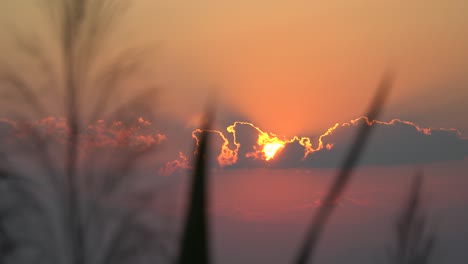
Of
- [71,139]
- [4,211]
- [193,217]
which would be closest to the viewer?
[193,217]

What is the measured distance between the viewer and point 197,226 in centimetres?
63

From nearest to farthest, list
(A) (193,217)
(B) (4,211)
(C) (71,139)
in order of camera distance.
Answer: (A) (193,217)
(B) (4,211)
(C) (71,139)

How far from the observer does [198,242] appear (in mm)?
631

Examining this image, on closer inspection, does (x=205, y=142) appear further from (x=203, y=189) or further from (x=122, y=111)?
(x=122, y=111)

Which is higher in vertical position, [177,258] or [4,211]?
[4,211]

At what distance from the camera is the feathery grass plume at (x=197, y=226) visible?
0.62 metres

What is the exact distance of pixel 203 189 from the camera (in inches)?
25.2

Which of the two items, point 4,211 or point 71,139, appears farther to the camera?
point 71,139

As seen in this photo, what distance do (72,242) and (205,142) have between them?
241 inches

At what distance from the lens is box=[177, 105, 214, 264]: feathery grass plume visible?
625 millimetres

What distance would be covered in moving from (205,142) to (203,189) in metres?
0.07

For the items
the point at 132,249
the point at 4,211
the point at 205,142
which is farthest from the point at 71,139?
the point at 205,142

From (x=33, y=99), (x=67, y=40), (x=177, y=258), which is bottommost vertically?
(x=177, y=258)

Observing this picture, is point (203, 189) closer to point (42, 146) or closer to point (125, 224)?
point (125, 224)
